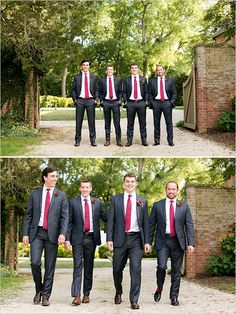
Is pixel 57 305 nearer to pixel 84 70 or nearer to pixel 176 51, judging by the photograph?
pixel 84 70

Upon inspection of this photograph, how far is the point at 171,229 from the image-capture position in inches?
310

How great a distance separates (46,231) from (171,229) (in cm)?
164

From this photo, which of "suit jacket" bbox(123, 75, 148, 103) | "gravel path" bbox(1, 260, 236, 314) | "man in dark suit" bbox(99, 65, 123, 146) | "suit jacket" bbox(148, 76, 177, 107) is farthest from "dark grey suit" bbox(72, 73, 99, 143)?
"gravel path" bbox(1, 260, 236, 314)

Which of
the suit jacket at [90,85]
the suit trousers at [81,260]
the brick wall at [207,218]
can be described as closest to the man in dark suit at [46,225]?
the suit trousers at [81,260]

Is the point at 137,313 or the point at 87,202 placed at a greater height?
the point at 87,202

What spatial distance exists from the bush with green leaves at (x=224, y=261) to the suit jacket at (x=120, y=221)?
15.8 feet

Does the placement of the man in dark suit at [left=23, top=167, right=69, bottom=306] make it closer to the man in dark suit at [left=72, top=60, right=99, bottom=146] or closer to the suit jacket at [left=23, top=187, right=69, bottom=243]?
the suit jacket at [left=23, top=187, right=69, bottom=243]

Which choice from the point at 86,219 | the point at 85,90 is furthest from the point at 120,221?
the point at 85,90

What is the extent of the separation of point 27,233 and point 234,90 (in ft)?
26.0

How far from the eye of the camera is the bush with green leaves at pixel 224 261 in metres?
12.1

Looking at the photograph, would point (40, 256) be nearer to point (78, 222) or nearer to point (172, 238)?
point (78, 222)

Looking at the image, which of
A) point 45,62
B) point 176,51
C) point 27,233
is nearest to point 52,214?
point 27,233

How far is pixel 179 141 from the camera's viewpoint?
12.9 metres

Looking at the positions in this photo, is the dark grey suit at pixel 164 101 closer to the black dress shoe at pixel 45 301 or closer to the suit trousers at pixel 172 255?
the suit trousers at pixel 172 255
